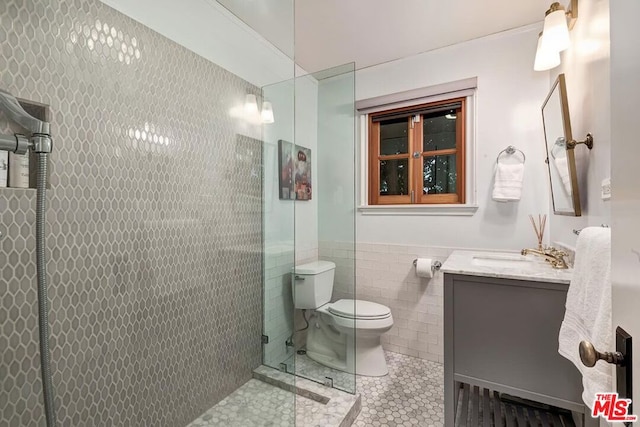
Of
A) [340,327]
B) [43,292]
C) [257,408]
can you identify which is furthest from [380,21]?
[257,408]

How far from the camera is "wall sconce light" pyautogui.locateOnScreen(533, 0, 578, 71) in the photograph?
148 cm

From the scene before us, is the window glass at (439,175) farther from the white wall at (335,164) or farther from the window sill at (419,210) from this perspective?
the white wall at (335,164)

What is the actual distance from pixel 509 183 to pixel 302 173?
1.49 m

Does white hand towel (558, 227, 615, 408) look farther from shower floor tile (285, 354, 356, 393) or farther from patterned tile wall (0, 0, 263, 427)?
patterned tile wall (0, 0, 263, 427)

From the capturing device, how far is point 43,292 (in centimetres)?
98

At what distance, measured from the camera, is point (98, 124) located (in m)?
1.18

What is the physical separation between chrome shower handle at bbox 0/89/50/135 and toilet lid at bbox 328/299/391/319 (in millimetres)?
1846

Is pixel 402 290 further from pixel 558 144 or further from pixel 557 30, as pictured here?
pixel 557 30

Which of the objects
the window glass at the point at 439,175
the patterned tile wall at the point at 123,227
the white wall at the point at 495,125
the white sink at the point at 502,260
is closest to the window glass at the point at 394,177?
the window glass at the point at 439,175

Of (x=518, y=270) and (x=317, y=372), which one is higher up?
(x=518, y=270)

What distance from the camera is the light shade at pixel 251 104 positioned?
190 cm

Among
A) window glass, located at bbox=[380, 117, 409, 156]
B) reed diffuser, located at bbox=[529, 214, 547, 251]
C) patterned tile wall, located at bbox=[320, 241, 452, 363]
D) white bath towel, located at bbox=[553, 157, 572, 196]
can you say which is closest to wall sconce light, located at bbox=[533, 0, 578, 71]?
white bath towel, located at bbox=[553, 157, 572, 196]

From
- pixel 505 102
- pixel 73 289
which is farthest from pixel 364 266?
pixel 73 289

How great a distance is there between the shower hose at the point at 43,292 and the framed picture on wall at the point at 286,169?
4.36 ft
